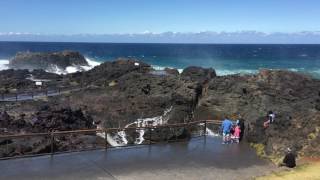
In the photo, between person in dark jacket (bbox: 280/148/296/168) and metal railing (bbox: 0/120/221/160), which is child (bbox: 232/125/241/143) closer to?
metal railing (bbox: 0/120/221/160)

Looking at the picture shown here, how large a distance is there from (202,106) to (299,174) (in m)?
14.5

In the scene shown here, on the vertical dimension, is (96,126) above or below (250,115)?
below

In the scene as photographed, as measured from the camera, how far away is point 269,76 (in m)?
36.3

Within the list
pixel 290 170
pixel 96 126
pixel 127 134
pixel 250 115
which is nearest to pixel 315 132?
pixel 290 170

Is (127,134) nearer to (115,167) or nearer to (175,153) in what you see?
(175,153)

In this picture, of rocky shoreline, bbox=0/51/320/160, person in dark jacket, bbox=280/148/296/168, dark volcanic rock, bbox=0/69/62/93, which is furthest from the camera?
dark volcanic rock, bbox=0/69/62/93

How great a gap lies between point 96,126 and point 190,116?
18.2ft

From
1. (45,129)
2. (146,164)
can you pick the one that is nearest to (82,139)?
(45,129)

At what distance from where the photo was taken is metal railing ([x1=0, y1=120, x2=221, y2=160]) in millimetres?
17500

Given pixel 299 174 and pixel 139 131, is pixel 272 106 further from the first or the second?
pixel 299 174

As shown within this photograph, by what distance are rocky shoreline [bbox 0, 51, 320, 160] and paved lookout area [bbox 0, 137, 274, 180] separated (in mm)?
1885

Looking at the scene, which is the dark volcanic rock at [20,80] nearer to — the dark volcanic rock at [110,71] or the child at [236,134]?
the dark volcanic rock at [110,71]

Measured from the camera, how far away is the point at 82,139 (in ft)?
69.0

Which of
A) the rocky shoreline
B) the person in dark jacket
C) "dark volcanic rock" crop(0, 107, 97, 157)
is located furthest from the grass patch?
"dark volcanic rock" crop(0, 107, 97, 157)
